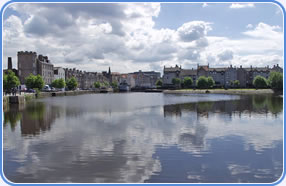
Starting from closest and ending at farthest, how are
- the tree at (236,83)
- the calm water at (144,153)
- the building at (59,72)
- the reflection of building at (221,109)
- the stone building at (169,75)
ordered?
the calm water at (144,153) → the reflection of building at (221,109) → the building at (59,72) → the tree at (236,83) → the stone building at (169,75)

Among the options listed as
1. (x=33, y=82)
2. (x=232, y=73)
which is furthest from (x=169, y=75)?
(x=33, y=82)

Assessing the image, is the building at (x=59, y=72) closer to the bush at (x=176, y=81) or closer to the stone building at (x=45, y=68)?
the stone building at (x=45, y=68)

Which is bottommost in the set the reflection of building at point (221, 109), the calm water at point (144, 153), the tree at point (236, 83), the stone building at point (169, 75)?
the calm water at point (144, 153)

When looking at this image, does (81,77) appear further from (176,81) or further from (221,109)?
(221,109)

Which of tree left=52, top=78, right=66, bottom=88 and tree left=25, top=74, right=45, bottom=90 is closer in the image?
tree left=25, top=74, right=45, bottom=90

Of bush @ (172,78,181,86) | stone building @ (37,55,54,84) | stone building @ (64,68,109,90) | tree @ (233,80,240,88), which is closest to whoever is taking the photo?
stone building @ (37,55,54,84)

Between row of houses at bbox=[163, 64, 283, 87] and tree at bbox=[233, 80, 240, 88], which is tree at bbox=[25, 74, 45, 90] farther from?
tree at bbox=[233, 80, 240, 88]

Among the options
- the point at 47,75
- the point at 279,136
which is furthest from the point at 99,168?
the point at 47,75

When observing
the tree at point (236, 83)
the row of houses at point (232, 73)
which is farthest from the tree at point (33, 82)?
the tree at point (236, 83)

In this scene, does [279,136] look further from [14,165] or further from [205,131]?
[14,165]

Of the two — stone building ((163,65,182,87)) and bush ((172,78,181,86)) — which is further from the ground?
stone building ((163,65,182,87))

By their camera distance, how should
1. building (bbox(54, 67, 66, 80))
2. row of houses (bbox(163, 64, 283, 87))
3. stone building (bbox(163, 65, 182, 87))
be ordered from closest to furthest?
1. building (bbox(54, 67, 66, 80))
2. row of houses (bbox(163, 64, 283, 87))
3. stone building (bbox(163, 65, 182, 87))

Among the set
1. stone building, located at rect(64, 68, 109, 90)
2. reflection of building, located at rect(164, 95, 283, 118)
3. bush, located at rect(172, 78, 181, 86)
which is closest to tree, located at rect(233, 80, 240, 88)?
bush, located at rect(172, 78, 181, 86)

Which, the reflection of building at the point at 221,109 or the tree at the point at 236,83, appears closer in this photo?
the reflection of building at the point at 221,109
